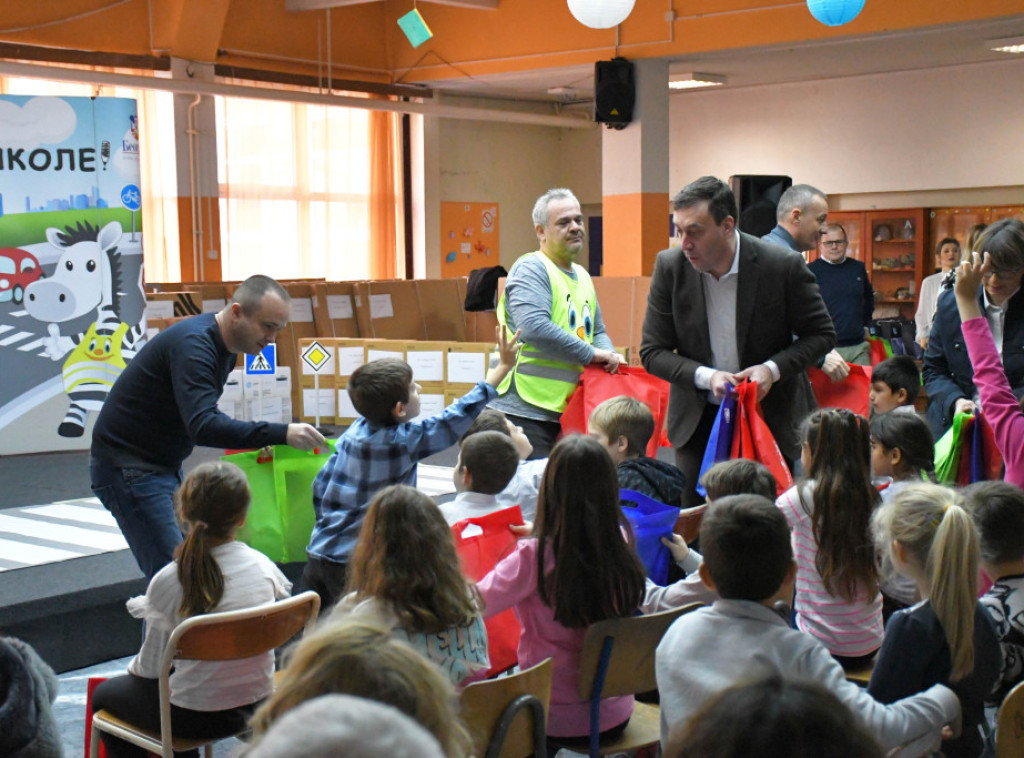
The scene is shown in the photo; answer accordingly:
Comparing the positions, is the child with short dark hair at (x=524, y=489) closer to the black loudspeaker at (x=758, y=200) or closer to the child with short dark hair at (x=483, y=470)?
the child with short dark hair at (x=483, y=470)

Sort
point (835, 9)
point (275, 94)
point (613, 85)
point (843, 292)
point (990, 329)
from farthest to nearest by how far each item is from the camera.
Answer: point (275, 94) → point (613, 85) → point (843, 292) → point (835, 9) → point (990, 329)

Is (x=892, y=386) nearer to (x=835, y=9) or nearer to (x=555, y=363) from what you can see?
(x=555, y=363)

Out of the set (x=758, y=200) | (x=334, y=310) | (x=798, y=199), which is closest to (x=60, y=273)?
(x=334, y=310)

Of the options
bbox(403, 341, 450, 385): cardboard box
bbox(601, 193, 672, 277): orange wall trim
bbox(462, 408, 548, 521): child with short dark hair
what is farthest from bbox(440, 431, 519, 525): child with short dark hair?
bbox(601, 193, 672, 277): orange wall trim

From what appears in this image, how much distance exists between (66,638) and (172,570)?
1754 millimetres

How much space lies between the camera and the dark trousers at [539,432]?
12.6ft

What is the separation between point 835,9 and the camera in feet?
19.2

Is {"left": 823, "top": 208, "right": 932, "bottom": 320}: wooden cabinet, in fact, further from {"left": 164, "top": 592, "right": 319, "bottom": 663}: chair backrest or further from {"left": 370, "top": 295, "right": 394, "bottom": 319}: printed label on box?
{"left": 164, "top": 592, "right": 319, "bottom": 663}: chair backrest

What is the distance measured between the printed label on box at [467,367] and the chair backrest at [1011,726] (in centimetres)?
523

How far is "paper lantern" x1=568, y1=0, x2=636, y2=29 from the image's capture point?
6.65 meters

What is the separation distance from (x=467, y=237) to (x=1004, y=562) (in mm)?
10763

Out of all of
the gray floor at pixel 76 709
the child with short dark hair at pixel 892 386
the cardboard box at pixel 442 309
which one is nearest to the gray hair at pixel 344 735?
the gray floor at pixel 76 709

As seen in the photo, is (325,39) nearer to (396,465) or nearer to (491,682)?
(396,465)

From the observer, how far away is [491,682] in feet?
6.43
